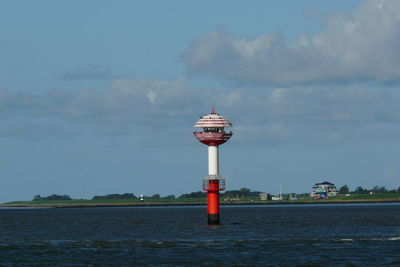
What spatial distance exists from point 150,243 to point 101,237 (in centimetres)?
1392

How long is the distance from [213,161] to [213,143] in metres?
2.17

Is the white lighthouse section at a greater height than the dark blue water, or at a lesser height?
greater

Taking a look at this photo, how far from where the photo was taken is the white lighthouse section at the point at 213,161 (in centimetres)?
10975

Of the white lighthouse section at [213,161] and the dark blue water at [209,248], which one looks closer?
the dark blue water at [209,248]

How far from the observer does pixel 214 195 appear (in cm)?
11038

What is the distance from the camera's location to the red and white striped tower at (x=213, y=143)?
109562mm

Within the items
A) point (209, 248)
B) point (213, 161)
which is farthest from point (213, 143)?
point (209, 248)

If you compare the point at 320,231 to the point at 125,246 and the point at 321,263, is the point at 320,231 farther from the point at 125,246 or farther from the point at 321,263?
the point at 321,263

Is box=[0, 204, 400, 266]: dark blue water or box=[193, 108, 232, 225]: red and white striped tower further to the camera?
box=[193, 108, 232, 225]: red and white striped tower

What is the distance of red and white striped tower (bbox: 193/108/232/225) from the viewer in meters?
110

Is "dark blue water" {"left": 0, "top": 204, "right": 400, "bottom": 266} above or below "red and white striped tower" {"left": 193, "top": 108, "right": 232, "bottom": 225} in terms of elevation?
below

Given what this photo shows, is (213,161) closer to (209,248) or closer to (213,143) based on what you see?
(213,143)

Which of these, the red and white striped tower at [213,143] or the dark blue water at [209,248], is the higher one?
the red and white striped tower at [213,143]

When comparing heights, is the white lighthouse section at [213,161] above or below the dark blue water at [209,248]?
above
